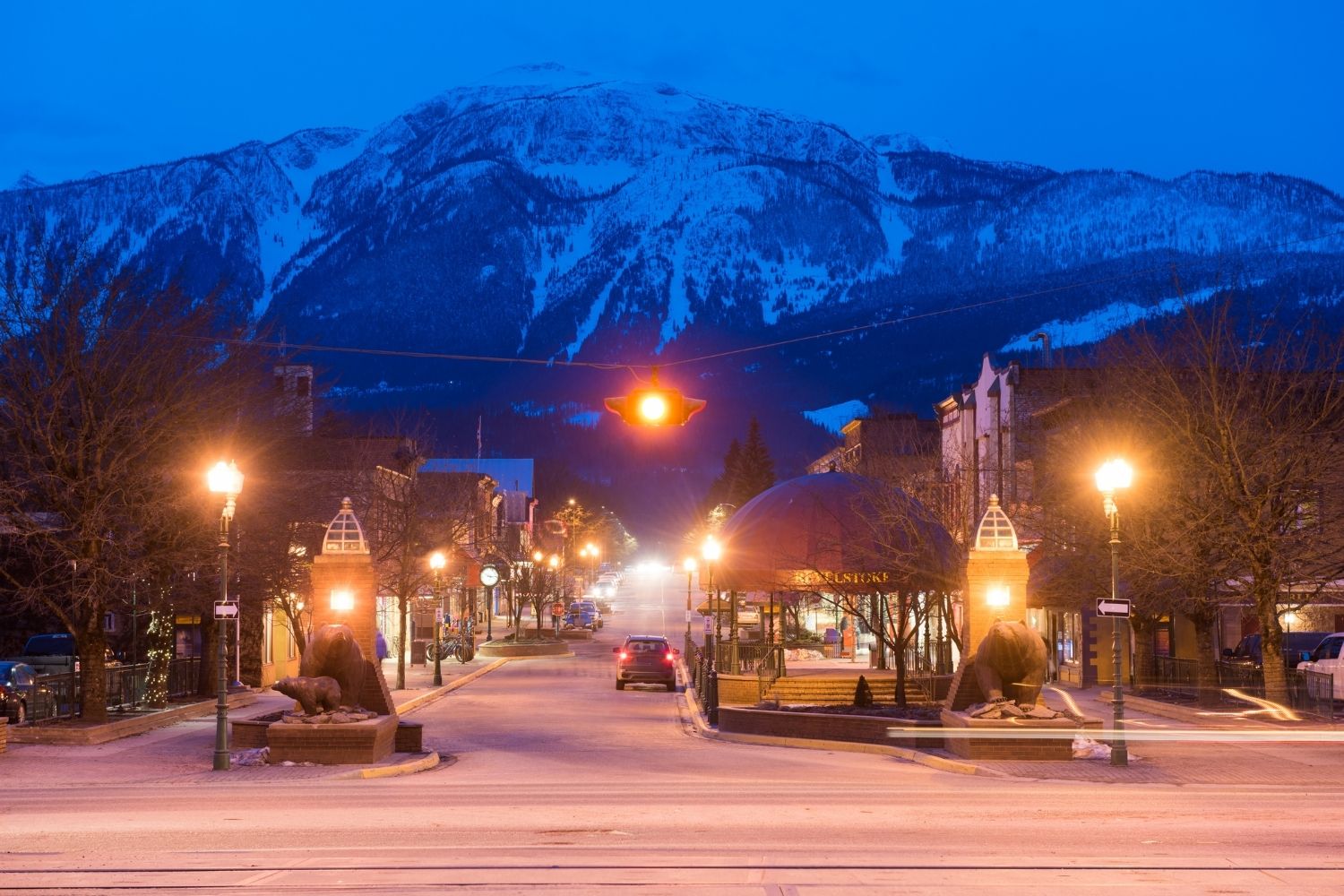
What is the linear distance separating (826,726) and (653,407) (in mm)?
14547

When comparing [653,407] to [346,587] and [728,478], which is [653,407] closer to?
[346,587]

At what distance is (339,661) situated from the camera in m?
25.1

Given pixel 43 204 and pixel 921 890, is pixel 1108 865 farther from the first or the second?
pixel 43 204

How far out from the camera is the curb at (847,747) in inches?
935

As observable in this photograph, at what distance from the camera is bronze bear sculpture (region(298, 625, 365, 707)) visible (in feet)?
82.4

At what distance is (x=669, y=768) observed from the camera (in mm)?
24984

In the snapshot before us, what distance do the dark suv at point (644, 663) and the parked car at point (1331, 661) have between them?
1815cm

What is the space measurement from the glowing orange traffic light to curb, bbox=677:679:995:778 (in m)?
9.06

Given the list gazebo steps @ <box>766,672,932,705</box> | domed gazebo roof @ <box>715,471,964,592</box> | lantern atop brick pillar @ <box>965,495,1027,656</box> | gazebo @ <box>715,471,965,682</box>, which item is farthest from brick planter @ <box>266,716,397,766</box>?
gazebo steps @ <box>766,672,932,705</box>

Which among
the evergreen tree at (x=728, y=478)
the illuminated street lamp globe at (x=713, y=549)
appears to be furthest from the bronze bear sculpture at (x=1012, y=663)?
the evergreen tree at (x=728, y=478)

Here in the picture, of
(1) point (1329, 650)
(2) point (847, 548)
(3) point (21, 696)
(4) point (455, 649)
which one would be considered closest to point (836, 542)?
(2) point (847, 548)

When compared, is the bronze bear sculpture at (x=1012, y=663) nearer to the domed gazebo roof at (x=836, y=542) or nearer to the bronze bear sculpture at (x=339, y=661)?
the domed gazebo roof at (x=836, y=542)

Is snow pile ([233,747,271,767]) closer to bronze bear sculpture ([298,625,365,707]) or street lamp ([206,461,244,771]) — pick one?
street lamp ([206,461,244,771])

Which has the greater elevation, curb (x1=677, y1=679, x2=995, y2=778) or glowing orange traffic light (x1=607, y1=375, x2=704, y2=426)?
glowing orange traffic light (x1=607, y1=375, x2=704, y2=426)
